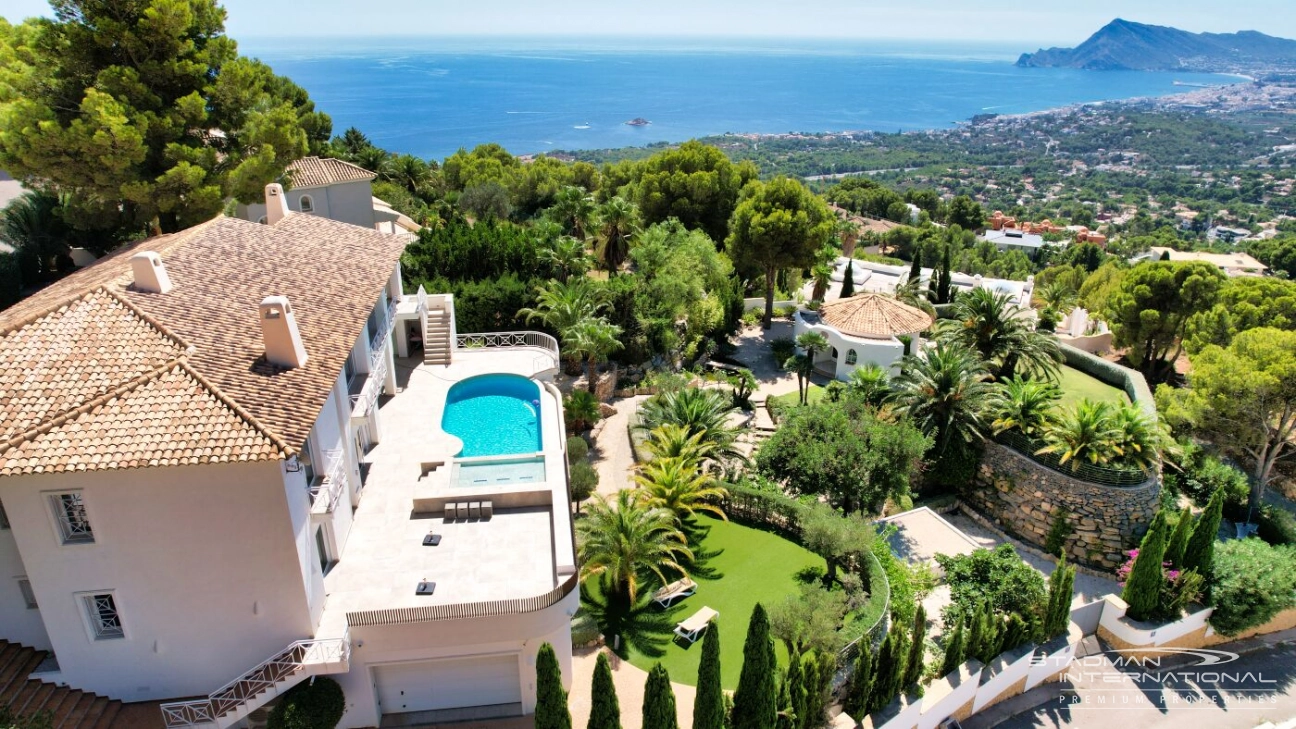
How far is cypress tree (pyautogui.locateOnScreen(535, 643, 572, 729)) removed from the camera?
13844mm

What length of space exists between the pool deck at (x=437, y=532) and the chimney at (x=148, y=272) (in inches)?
274

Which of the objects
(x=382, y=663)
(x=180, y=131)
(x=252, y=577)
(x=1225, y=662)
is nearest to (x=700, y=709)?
(x=382, y=663)

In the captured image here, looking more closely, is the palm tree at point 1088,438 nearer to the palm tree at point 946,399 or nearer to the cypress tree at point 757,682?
the palm tree at point 946,399

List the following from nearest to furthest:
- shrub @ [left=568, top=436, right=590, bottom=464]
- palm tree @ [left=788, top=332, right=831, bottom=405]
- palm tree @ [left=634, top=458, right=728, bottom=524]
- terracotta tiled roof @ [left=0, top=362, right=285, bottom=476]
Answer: terracotta tiled roof @ [left=0, top=362, right=285, bottom=476]
palm tree @ [left=634, top=458, right=728, bottom=524]
shrub @ [left=568, top=436, right=590, bottom=464]
palm tree @ [left=788, top=332, right=831, bottom=405]

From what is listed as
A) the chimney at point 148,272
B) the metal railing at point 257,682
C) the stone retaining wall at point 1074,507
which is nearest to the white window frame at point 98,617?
the metal railing at point 257,682

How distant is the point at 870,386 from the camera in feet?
101

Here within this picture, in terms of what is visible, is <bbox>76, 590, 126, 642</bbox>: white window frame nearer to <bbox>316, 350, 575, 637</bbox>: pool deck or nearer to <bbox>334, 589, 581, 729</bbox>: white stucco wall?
<bbox>316, 350, 575, 637</bbox>: pool deck

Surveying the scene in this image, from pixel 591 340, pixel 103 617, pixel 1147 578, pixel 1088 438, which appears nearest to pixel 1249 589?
pixel 1147 578

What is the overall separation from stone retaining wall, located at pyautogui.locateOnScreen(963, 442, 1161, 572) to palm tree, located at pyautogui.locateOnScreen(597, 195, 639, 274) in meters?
21.4

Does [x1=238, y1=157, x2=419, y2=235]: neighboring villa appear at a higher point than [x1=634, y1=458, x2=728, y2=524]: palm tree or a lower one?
higher

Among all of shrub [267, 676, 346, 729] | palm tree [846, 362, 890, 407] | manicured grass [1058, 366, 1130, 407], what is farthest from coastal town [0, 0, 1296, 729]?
manicured grass [1058, 366, 1130, 407]

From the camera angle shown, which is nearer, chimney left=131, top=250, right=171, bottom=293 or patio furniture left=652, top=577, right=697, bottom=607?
chimney left=131, top=250, right=171, bottom=293

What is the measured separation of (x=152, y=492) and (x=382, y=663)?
569cm

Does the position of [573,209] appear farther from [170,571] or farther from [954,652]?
[170,571]
